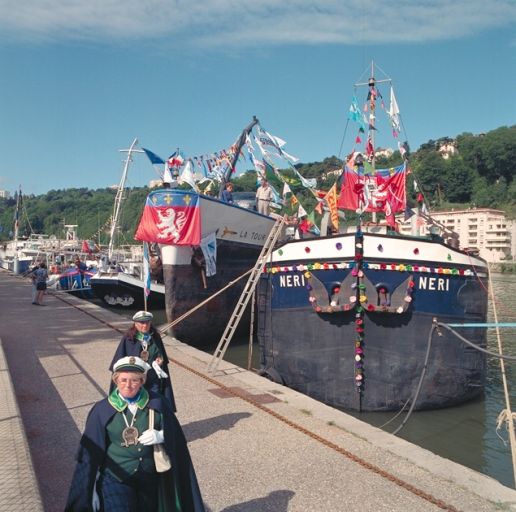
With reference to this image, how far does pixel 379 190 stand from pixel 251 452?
785 centimetres

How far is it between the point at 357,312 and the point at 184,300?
5958mm

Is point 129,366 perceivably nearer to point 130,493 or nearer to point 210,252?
point 130,493

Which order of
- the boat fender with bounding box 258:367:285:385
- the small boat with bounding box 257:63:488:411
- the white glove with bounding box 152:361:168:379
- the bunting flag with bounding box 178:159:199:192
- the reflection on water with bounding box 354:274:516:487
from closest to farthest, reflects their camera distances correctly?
the white glove with bounding box 152:361:168:379
the reflection on water with bounding box 354:274:516:487
the small boat with bounding box 257:63:488:411
the boat fender with bounding box 258:367:285:385
the bunting flag with bounding box 178:159:199:192

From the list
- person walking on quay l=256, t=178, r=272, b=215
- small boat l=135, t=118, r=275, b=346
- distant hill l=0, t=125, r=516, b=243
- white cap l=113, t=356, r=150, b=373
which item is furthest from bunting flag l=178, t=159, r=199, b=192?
distant hill l=0, t=125, r=516, b=243

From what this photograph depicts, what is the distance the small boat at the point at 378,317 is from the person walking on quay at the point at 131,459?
5.92m

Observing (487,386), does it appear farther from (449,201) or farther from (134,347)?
(449,201)

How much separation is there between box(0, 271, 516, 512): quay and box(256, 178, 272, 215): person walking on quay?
7.50m

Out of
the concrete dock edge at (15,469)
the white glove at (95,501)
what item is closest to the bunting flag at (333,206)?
the concrete dock edge at (15,469)

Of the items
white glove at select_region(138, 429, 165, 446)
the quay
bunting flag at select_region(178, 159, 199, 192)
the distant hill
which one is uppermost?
the distant hill

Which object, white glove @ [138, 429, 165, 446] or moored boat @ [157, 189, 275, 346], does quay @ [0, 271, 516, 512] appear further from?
moored boat @ [157, 189, 275, 346]

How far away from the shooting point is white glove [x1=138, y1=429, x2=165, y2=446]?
3.01 metres

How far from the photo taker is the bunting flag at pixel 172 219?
12.5 meters

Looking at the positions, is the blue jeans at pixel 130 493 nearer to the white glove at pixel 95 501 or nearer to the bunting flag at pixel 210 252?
the white glove at pixel 95 501

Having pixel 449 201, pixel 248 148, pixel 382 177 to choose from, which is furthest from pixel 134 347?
pixel 449 201
